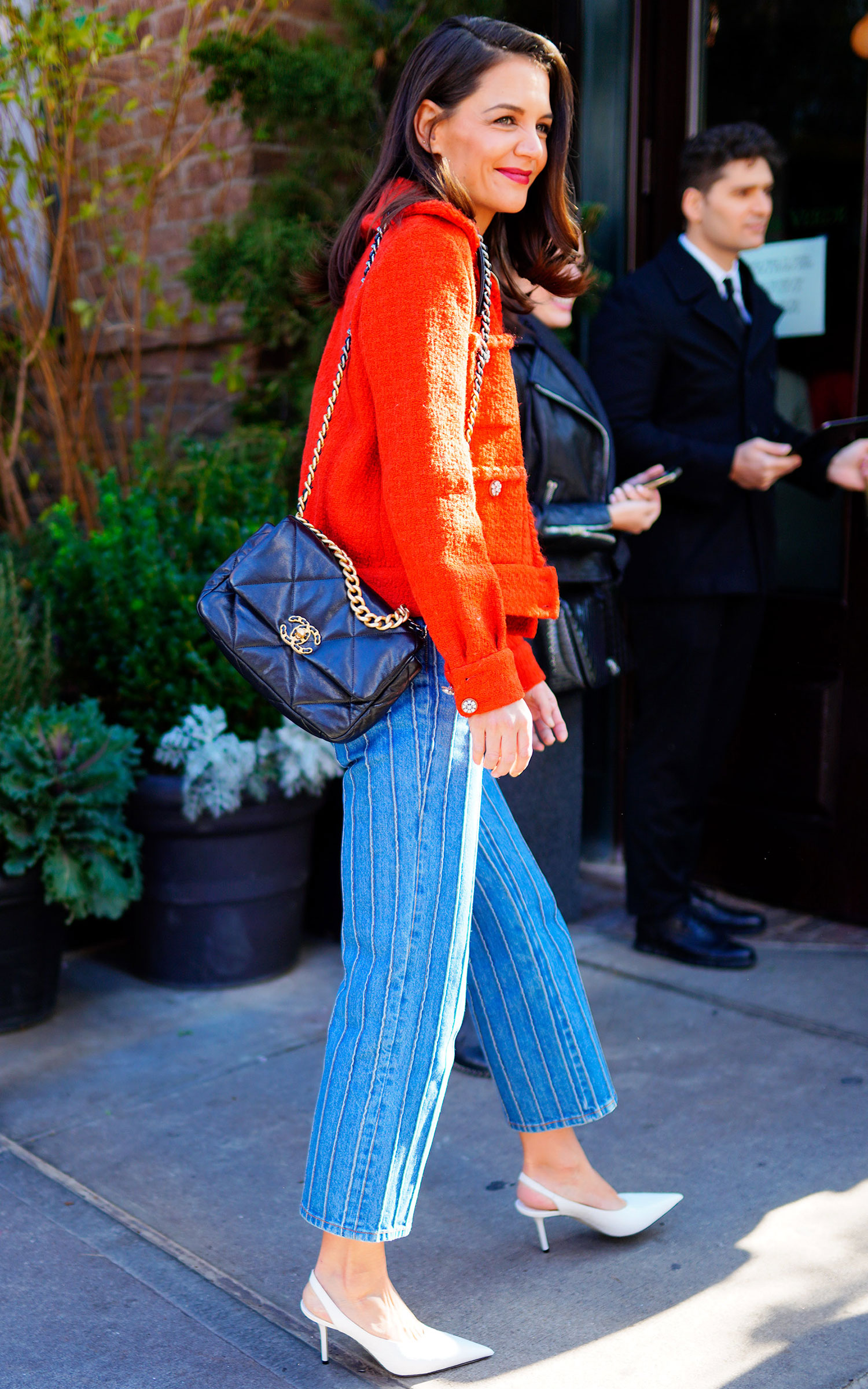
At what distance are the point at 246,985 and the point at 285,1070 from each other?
54 cm

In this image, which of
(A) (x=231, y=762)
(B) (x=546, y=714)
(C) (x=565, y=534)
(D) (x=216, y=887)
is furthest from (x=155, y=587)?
(B) (x=546, y=714)

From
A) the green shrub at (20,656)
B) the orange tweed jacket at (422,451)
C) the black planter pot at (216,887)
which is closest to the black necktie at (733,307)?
the black planter pot at (216,887)

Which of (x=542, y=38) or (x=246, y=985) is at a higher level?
(x=542, y=38)

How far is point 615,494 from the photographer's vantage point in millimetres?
3123

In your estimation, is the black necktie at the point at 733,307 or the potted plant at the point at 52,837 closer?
the potted plant at the point at 52,837

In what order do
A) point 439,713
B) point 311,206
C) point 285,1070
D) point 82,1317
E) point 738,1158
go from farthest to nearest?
point 311,206 → point 285,1070 → point 738,1158 → point 82,1317 → point 439,713

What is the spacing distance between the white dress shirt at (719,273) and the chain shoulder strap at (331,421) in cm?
179

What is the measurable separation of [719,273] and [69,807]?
85.8 inches

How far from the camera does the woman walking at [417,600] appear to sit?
175 centimetres

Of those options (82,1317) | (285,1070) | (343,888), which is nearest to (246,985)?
(285,1070)

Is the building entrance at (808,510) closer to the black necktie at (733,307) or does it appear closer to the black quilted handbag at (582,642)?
the black necktie at (733,307)

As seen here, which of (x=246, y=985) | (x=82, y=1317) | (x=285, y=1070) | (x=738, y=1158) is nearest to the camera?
(x=82, y=1317)

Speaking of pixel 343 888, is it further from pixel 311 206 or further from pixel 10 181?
pixel 10 181

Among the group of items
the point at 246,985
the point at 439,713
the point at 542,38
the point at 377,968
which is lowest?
the point at 246,985
